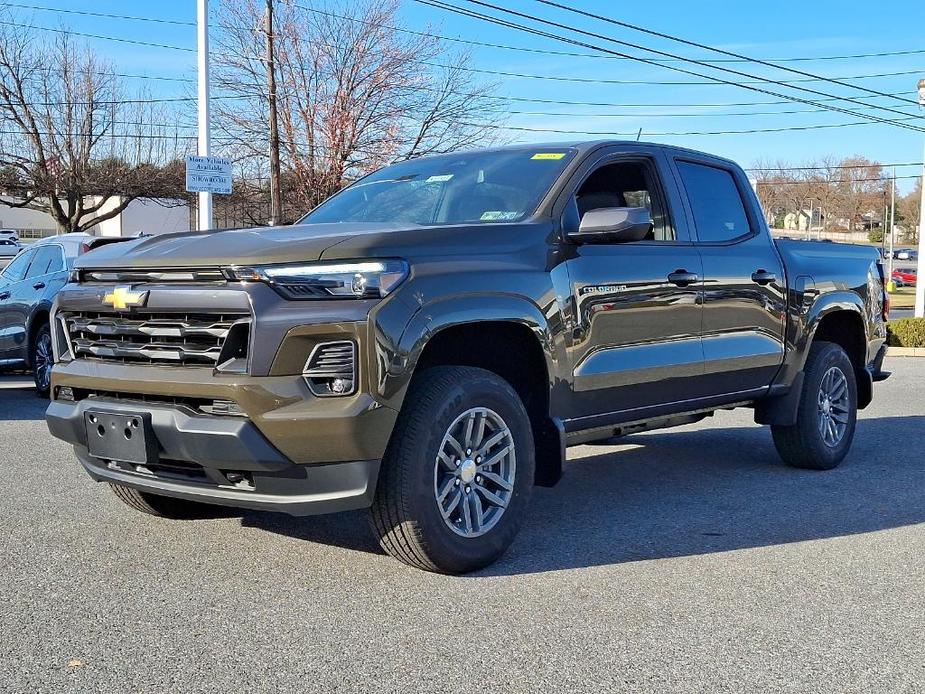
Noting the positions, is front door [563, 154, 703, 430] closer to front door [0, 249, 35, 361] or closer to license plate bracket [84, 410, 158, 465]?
license plate bracket [84, 410, 158, 465]

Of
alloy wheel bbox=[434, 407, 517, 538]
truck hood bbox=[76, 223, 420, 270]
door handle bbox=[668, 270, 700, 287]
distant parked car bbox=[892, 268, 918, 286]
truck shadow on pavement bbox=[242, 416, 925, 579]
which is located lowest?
distant parked car bbox=[892, 268, 918, 286]

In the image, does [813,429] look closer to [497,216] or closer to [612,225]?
[612,225]

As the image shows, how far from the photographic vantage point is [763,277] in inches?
253

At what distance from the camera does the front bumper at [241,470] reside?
4.04 metres

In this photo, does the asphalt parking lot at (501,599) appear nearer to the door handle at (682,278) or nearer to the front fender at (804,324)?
the front fender at (804,324)

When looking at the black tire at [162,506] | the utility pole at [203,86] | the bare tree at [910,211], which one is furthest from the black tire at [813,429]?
the bare tree at [910,211]

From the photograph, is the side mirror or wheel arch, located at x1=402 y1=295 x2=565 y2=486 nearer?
wheel arch, located at x1=402 y1=295 x2=565 y2=486

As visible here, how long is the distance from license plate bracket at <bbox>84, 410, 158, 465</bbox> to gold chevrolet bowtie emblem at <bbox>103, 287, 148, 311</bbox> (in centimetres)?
44

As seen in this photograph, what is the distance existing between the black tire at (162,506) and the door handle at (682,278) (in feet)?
8.61

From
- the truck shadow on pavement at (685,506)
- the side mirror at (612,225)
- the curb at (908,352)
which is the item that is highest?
the side mirror at (612,225)

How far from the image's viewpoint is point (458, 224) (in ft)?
15.9

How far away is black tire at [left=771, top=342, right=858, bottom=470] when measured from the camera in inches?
272

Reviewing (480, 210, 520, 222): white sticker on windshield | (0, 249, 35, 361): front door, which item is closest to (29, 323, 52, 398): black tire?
(0, 249, 35, 361): front door

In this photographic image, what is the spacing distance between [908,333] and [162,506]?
15.5 meters
